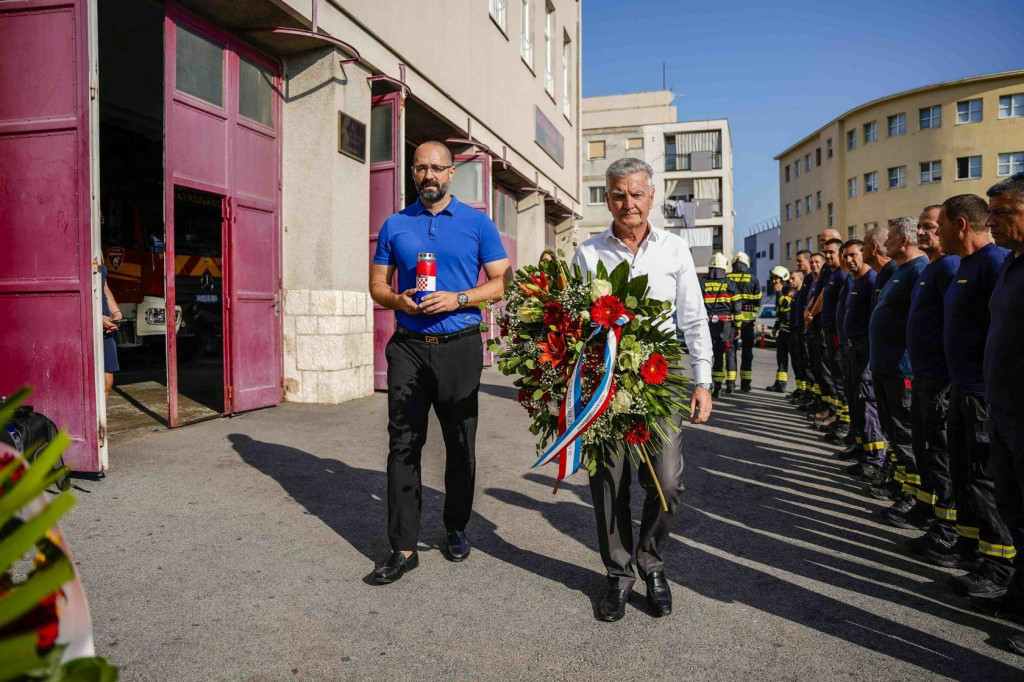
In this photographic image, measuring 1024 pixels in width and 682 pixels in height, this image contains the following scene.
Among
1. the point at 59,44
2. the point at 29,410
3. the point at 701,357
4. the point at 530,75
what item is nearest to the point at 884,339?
the point at 701,357

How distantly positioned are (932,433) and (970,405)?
64cm

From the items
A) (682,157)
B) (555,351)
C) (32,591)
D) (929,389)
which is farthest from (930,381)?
(682,157)

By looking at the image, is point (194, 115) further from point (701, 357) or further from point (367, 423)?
point (701, 357)

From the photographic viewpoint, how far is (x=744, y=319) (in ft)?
39.8

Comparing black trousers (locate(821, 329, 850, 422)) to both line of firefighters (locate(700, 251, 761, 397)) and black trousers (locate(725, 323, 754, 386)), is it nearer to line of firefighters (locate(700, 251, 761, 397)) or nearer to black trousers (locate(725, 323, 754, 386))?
line of firefighters (locate(700, 251, 761, 397))

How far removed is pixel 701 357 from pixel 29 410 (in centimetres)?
449

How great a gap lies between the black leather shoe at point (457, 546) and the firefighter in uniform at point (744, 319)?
908 centimetres

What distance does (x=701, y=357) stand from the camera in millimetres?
3443

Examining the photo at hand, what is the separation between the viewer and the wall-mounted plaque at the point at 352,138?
872 centimetres

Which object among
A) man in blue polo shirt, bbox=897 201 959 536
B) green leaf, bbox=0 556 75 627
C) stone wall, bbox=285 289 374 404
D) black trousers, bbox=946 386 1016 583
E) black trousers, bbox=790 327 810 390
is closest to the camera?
green leaf, bbox=0 556 75 627

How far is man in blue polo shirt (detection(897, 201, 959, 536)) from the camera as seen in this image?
14.1 feet

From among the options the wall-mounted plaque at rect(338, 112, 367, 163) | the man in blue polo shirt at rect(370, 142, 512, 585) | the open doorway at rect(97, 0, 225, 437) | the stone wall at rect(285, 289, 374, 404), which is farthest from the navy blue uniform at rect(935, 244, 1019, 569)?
the open doorway at rect(97, 0, 225, 437)

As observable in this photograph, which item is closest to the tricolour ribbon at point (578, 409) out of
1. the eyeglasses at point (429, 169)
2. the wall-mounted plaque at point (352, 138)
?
the eyeglasses at point (429, 169)

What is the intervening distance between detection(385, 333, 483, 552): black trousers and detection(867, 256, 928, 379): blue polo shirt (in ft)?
10.7
